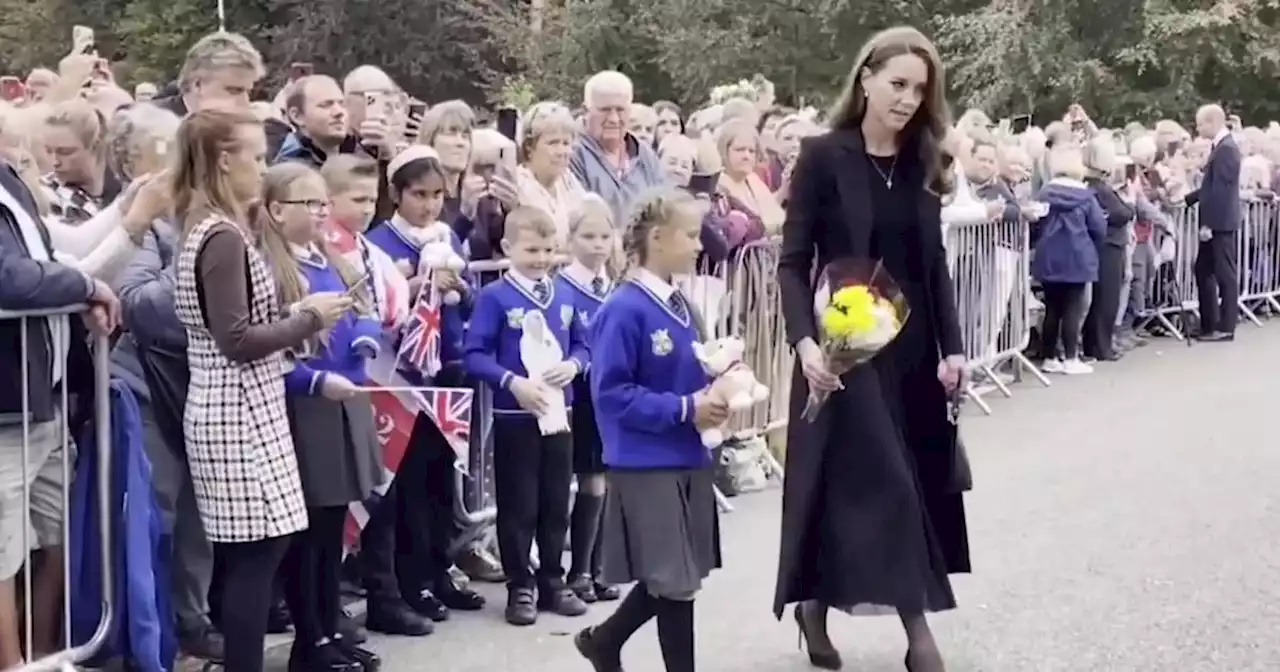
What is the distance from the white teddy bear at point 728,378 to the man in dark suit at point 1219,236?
11403 millimetres

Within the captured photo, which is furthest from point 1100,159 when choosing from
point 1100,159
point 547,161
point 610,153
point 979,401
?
point 547,161

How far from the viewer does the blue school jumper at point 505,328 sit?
21.3 feet

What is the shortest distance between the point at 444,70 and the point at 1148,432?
29.3 m

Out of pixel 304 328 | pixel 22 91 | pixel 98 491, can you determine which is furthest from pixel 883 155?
pixel 22 91

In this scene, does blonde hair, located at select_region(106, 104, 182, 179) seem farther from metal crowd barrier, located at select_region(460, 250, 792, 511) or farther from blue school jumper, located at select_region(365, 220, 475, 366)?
metal crowd barrier, located at select_region(460, 250, 792, 511)

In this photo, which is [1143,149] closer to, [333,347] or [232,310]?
[333,347]

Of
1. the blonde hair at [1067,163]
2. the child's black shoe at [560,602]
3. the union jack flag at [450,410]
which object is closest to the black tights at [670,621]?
the union jack flag at [450,410]

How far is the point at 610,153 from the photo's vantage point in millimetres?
8391

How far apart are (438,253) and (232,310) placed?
63.1 inches

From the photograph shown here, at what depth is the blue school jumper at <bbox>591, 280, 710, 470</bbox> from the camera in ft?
16.9

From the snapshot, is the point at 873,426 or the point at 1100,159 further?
the point at 1100,159

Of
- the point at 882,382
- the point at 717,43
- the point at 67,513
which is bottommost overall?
the point at 67,513

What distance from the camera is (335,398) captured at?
557cm

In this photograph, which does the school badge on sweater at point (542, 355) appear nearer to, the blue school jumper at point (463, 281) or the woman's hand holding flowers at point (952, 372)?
the blue school jumper at point (463, 281)
